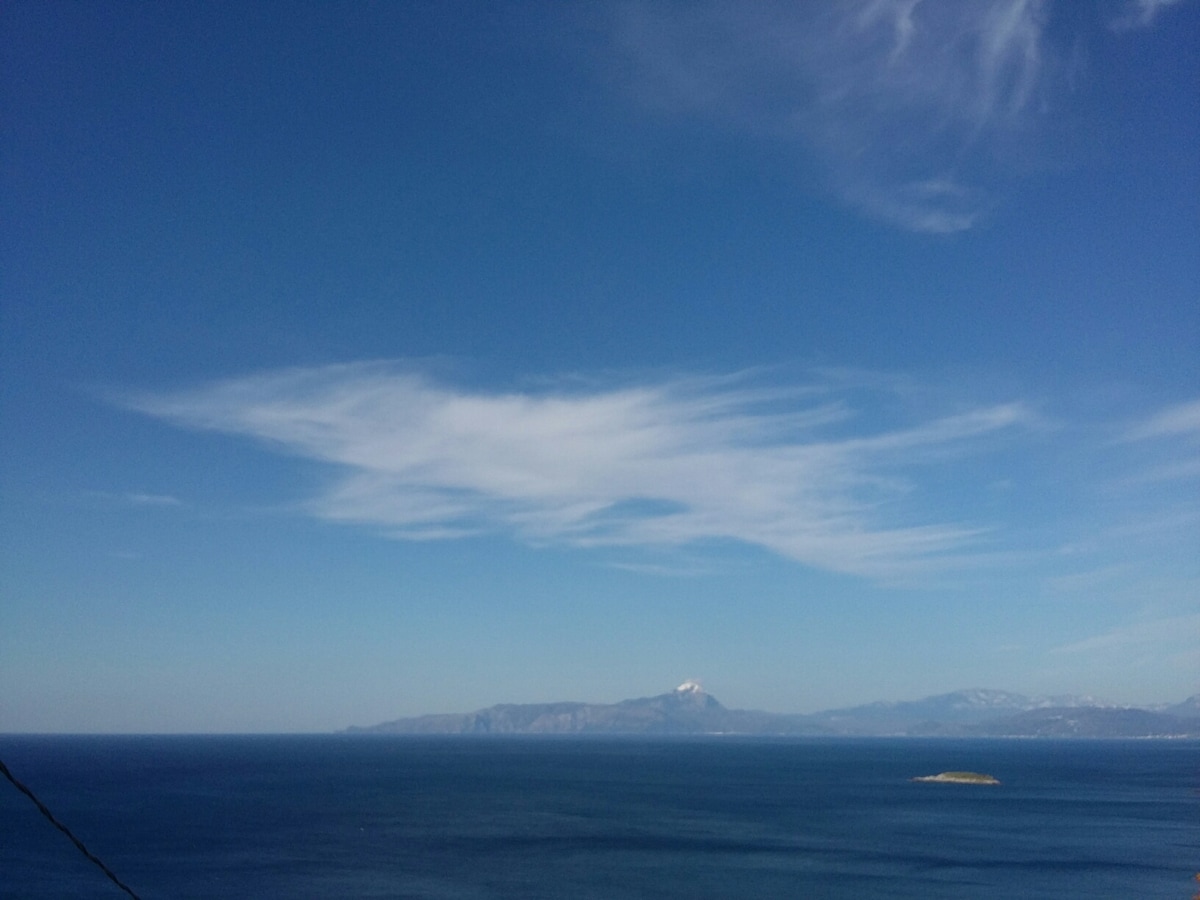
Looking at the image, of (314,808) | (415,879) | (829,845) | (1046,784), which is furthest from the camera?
(1046,784)

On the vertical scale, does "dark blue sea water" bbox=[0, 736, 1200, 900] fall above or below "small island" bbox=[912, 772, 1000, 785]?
above

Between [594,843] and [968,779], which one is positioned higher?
[594,843]

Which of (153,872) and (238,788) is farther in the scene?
(238,788)

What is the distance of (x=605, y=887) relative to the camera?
225 feet

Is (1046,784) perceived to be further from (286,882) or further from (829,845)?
(286,882)

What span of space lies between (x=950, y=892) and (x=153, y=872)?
64311 millimetres

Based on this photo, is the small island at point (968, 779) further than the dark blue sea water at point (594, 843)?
Yes

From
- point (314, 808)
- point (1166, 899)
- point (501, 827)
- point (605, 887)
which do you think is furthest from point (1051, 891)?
point (314, 808)

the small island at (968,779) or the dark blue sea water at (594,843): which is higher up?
the dark blue sea water at (594,843)

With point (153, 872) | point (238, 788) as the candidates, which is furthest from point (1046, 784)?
point (153, 872)

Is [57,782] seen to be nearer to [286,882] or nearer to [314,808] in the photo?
[314,808]

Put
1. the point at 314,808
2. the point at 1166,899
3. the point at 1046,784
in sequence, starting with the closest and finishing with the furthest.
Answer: the point at 1166,899, the point at 314,808, the point at 1046,784

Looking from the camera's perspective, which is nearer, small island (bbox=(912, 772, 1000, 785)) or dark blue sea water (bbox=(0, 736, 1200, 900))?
dark blue sea water (bbox=(0, 736, 1200, 900))

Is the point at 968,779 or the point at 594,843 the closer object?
the point at 594,843
